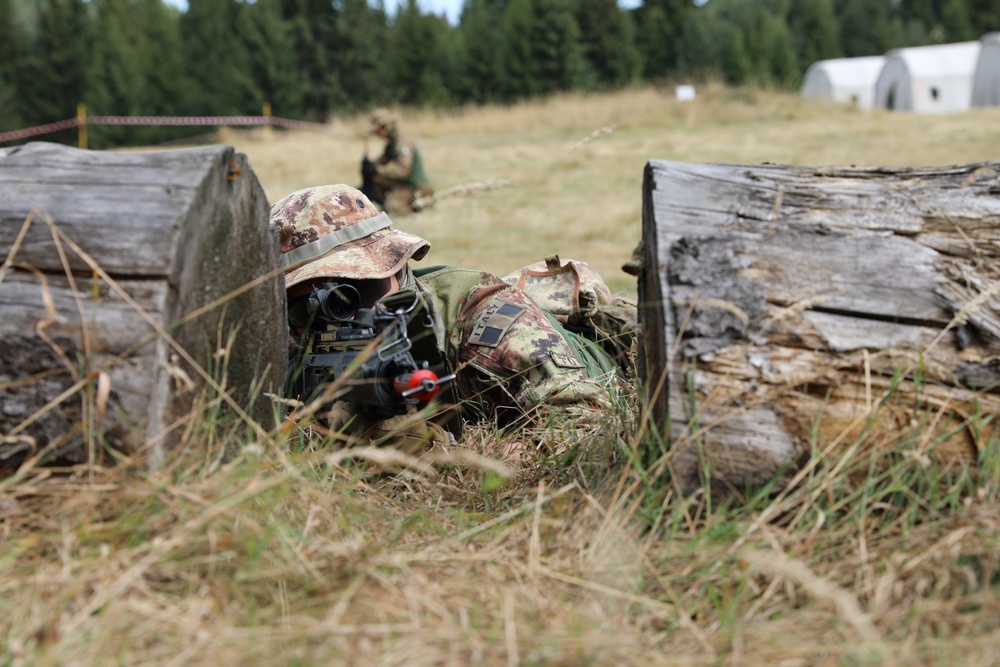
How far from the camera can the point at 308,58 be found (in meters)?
38.4

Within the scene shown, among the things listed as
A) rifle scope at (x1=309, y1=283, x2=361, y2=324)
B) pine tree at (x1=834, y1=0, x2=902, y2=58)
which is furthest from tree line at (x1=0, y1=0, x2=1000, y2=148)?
rifle scope at (x1=309, y1=283, x2=361, y2=324)

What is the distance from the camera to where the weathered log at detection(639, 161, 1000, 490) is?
2.04 metres

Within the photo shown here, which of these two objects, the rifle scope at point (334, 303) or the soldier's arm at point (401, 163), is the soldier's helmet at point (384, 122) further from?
the rifle scope at point (334, 303)

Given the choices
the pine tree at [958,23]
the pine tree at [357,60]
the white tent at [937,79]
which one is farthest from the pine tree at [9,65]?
the pine tree at [958,23]

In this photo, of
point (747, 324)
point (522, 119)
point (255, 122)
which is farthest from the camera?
point (255, 122)

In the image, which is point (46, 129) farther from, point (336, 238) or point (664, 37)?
point (336, 238)

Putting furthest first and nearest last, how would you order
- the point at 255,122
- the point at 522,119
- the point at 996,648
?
the point at 255,122, the point at 522,119, the point at 996,648

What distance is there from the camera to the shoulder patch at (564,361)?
3.30 metres

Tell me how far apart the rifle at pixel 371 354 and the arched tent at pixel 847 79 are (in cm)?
3809

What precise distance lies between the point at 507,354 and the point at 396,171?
1025cm

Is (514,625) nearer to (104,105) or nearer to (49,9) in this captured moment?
(104,105)

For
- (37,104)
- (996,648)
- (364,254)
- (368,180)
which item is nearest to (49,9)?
(37,104)

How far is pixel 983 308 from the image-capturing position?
7.00 ft

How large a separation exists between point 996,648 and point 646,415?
802mm
